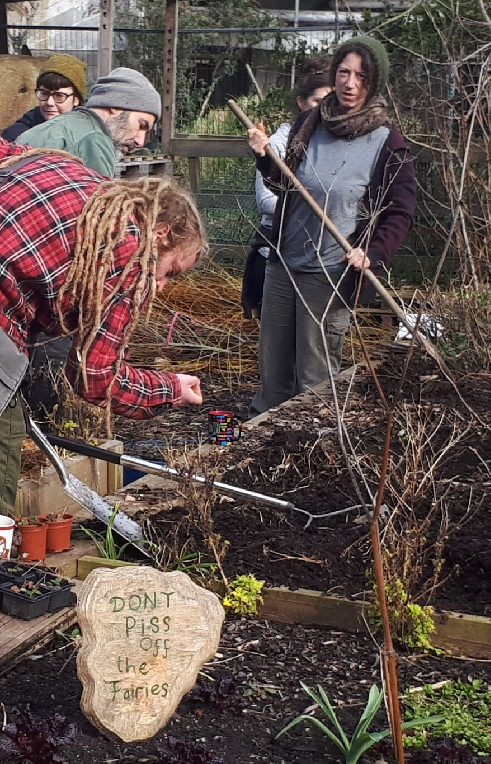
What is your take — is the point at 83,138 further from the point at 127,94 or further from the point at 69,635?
the point at 69,635

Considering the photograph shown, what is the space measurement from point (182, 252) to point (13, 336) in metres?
0.55

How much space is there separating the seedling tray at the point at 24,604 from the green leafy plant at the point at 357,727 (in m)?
0.89

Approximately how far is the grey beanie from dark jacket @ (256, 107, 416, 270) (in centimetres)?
71

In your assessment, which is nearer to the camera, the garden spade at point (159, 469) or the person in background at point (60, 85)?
the garden spade at point (159, 469)

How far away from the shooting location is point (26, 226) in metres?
2.94

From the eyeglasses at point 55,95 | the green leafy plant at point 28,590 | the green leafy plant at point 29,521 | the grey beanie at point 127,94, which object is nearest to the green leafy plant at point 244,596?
the green leafy plant at point 28,590

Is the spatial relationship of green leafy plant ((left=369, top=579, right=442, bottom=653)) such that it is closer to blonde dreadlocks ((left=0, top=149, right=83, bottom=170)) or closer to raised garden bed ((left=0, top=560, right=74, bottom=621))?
raised garden bed ((left=0, top=560, right=74, bottom=621))

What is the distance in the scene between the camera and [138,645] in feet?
8.50

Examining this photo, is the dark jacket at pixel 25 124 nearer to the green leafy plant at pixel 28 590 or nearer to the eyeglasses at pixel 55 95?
the eyeglasses at pixel 55 95

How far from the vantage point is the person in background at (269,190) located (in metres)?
6.16

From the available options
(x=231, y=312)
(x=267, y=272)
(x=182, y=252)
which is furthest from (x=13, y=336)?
(x=231, y=312)

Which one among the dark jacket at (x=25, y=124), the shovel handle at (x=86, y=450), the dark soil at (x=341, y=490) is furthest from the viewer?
the dark jacket at (x=25, y=124)

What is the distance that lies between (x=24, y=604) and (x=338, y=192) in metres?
3.00

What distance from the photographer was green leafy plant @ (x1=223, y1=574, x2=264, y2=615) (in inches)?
137
